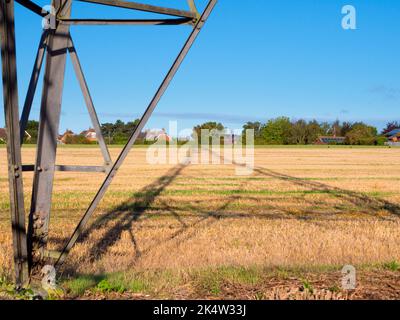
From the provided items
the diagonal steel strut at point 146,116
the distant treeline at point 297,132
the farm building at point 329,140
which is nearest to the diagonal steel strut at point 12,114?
the diagonal steel strut at point 146,116

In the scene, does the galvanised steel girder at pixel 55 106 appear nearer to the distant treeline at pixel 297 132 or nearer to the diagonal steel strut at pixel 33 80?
the diagonal steel strut at pixel 33 80

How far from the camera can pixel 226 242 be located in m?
8.52

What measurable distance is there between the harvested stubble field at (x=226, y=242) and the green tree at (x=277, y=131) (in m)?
77.8

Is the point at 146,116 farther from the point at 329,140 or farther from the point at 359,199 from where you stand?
the point at 329,140

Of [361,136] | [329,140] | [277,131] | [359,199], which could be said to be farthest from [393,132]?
[359,199]

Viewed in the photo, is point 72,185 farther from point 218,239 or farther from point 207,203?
point 218,239

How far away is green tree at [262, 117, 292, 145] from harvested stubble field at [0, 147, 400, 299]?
77837 mm

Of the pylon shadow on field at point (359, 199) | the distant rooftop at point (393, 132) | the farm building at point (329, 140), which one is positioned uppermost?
the distant rooftop at point (393, 132)

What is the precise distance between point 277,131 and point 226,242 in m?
89.1

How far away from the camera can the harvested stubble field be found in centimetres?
540

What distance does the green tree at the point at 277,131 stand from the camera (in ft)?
309

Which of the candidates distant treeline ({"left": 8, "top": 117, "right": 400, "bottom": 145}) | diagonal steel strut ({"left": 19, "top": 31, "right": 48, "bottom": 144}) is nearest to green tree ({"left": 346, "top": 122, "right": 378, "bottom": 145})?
distant treeline ({"left": 8, "top": 117, "right": 400, "bottom": 145})

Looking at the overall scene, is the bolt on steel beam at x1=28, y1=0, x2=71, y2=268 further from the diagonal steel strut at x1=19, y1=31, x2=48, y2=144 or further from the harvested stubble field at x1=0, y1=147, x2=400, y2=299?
the harvested stubble field at x1=0, y1=147, x2=400, y2=299

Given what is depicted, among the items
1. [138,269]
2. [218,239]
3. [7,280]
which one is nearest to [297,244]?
[218,239]
